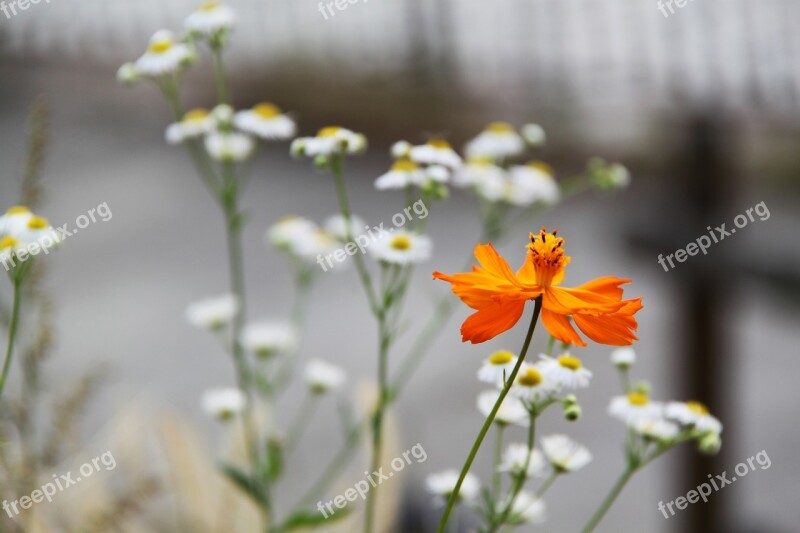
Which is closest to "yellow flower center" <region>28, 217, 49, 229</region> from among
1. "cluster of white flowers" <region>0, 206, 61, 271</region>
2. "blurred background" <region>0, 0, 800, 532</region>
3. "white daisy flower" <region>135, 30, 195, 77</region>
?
"cluster of white flowers" <region>0, 206, 61, 271</region>

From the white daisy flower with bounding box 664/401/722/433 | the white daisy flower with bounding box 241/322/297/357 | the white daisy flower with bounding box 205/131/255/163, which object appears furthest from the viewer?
the white daisy flower with bounding box 241/322/297/357

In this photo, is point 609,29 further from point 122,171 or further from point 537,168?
point 122,171

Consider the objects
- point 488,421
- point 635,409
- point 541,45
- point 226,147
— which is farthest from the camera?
point 541,45

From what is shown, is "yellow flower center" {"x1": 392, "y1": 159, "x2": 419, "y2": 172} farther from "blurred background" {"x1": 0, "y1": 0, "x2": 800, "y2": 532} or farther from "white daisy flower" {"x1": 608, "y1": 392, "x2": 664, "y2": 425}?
"blurred background" {"x1": 0, "y1": 0, "x2": 800, "y2": 532}

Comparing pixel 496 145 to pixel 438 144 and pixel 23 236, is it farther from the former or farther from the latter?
pixel 23 236

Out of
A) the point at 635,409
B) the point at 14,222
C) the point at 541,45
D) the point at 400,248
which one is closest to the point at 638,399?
the point at 635,409

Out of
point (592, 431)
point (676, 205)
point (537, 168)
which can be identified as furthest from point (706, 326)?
point (537, 168)
